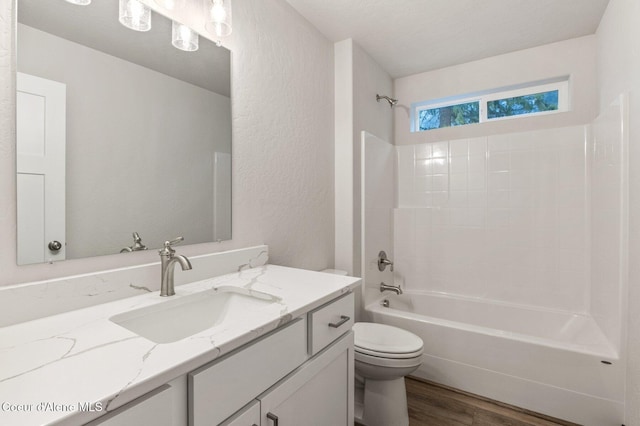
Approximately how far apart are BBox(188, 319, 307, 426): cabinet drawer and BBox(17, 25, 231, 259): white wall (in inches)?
25.5

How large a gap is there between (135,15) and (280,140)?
87 centimetres

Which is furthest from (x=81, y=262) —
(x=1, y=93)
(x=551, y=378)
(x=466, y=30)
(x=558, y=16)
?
(x=558, y=16)

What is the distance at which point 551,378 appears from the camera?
184 centimetres

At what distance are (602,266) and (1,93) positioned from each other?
300cm

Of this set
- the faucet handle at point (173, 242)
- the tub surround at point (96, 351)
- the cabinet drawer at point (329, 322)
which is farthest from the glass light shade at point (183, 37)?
the cabinet drawer at point (329, 322)

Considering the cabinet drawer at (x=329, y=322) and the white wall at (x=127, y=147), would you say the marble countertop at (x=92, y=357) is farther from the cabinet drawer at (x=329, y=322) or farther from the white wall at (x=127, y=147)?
the white wall at (x=127, y=147)

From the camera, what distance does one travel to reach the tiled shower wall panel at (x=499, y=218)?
7.82ft

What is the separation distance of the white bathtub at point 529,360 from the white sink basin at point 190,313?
1.44 m

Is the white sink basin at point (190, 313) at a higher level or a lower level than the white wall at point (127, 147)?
lower

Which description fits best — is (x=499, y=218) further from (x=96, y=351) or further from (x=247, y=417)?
(x=96, y=351)

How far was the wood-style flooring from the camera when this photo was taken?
180 centimetres

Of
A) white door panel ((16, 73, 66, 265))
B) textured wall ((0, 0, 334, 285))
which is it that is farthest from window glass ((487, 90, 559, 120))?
white door panel ((16, 73, 66, 265))

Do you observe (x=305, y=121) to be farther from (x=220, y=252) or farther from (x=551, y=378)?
(x=551, y=378)

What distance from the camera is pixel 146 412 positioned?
1.90 ft
